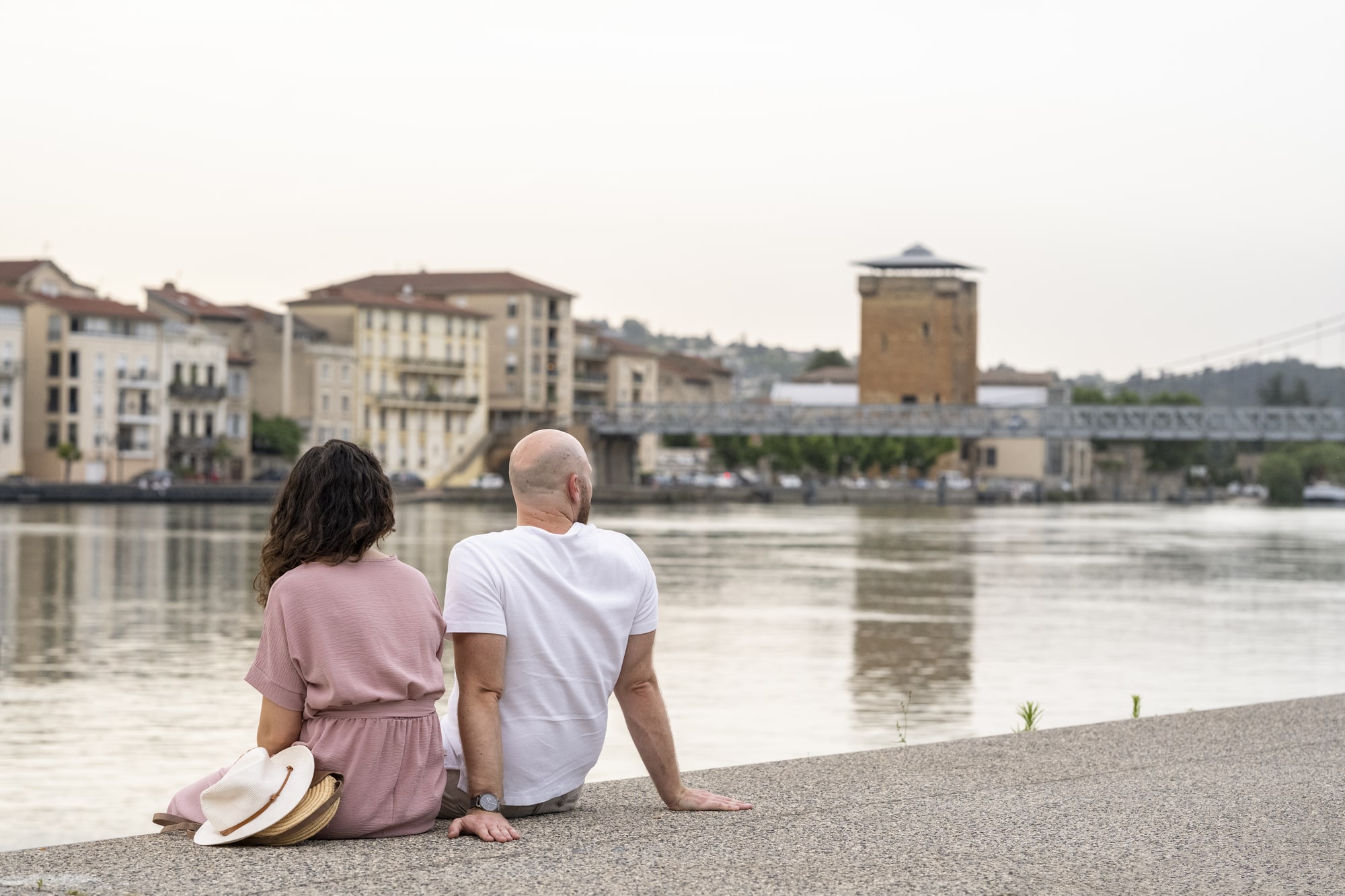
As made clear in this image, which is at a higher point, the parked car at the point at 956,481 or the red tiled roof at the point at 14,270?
the red tiled roof at the point at 14,270

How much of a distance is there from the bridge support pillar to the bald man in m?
104

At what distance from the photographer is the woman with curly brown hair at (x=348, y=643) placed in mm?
5523

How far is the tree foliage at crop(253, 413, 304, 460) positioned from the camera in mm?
104938

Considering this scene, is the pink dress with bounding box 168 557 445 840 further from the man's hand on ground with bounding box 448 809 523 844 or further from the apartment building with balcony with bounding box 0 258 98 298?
the apartment building with balcony with bounding box 0 258 98 298

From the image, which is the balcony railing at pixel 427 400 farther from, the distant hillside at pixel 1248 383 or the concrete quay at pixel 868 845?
the concrete quay at pixel 868 845

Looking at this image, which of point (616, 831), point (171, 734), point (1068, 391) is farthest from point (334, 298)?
point (616, 831)

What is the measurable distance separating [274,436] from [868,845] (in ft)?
334

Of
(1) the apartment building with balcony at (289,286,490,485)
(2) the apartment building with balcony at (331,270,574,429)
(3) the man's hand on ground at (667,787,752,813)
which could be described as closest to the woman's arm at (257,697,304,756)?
(3) the man's hand on ground at (667,787,752,813)

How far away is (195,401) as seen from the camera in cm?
10088

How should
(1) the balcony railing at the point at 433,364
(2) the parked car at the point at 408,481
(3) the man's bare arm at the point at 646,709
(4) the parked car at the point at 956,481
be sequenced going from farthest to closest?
(4) the parked car at the point at 956,481 → (1) the balcony railing at the point at 433,364 → (2) the parked car at the point at 408,481 → (3) the man's bare arm at the point at 646,709

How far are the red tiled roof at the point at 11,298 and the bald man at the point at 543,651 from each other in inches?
3562

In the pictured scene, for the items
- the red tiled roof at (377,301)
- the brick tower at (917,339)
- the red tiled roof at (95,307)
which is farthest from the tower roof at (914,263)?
the red tiled roof at (95,307)

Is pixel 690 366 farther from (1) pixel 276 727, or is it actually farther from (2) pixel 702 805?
(1) pixel 276 727

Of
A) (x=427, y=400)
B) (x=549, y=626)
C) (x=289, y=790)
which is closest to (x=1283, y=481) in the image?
(x=427, y=400)
